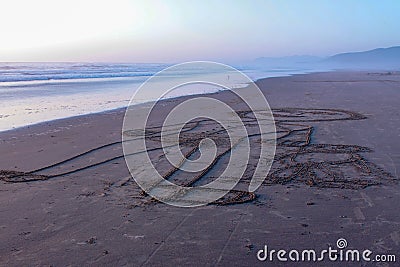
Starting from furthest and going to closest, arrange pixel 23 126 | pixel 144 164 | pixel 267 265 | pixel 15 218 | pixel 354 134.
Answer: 1. pixel 23 126
2. pixel 354 134
3. pixel 144 164
4. pixel 15 218
5. pixel 267 265

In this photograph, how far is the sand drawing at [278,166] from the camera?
7219 millimetres

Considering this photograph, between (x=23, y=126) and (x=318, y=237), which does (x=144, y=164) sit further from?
(x=23, y=126)

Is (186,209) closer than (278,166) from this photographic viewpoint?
Yes

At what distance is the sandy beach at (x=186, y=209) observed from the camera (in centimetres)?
475

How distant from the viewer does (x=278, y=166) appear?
27.4 ft

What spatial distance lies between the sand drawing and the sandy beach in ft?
0.08

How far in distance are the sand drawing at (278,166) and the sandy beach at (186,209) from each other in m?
0.02

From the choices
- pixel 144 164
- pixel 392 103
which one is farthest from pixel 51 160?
pixel 392 103

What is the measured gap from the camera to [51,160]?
29.3 ft

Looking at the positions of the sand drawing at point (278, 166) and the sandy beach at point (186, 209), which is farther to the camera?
the sand drawing at point (278, 166)

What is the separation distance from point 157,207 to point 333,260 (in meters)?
2.59

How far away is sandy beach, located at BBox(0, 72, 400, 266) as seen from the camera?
475 cm

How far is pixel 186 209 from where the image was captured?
237 inches

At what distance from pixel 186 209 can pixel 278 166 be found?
9.65 ft
